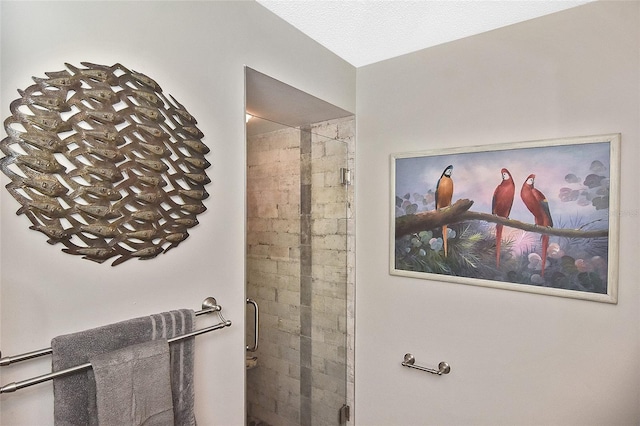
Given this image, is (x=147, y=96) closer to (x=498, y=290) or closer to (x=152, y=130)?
(x=152, y=130)

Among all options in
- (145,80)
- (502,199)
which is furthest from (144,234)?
(502,199)

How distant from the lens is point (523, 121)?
154 centimetres

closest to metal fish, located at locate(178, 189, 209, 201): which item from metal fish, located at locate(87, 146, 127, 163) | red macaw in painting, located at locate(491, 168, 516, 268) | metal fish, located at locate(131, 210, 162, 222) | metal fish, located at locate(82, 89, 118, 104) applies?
metal fish, located at locate(131, 210, 162, 222)

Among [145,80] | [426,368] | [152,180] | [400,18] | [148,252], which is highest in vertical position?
[400,18]

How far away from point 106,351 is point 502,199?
1.70 m

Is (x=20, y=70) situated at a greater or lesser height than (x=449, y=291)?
greater

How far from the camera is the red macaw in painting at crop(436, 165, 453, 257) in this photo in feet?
5.69

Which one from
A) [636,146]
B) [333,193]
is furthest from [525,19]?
[333,193]

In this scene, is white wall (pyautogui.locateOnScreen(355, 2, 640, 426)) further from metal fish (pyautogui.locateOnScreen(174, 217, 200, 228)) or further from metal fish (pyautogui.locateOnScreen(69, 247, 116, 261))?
metal fish (pyautogui.locateOnScreen(69, 247, 116, 261))

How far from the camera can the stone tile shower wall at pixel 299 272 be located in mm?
1716

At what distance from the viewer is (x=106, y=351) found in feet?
3.08

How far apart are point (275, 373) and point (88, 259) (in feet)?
4.01

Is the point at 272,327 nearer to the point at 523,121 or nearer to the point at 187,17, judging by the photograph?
the point at 187,17

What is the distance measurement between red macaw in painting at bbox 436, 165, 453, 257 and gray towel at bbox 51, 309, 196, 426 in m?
1.30
